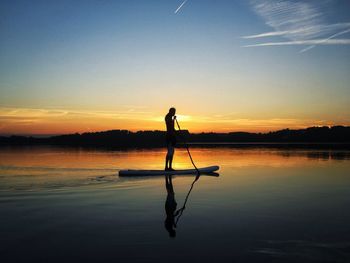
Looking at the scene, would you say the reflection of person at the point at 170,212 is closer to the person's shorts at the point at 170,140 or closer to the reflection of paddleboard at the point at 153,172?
the reflection of paddleboard at the point at 153,172

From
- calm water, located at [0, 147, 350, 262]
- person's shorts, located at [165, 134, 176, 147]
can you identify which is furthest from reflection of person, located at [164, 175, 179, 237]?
person's shorts, located at [165, 134, 176, 147]

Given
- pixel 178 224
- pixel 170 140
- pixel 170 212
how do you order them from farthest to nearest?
pixel 170 140
pixel 170 212
pixel 178 224

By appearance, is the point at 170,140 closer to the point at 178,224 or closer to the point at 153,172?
the point at 153,172

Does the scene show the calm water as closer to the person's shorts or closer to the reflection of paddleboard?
the reflection of paddleboard

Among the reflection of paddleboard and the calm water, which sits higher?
the reflection of paddleboard

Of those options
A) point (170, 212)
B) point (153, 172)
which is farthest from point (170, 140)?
point (170, 212)

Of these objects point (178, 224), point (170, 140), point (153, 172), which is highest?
point (170, 140)

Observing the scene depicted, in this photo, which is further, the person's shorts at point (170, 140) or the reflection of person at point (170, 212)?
the person's shorts at point (170, 140)

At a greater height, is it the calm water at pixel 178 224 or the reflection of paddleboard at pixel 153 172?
the reflection of paddleboard at pixel 153 172

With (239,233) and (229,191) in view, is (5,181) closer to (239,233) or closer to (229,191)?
(229,191)

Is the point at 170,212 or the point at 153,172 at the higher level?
the point at 153,172

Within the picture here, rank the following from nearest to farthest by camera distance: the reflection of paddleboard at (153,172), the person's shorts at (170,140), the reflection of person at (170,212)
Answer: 1. the reflection of person at (170,212)
2. the reflection of paddleboard at (153,172)
3. the person's shorts at (170,140)

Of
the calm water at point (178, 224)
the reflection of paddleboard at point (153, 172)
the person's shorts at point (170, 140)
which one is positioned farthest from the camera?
the person's shorts at point (170, 140)

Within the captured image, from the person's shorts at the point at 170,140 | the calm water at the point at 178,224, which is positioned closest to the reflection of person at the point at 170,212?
the calm water at the point at 178,224
